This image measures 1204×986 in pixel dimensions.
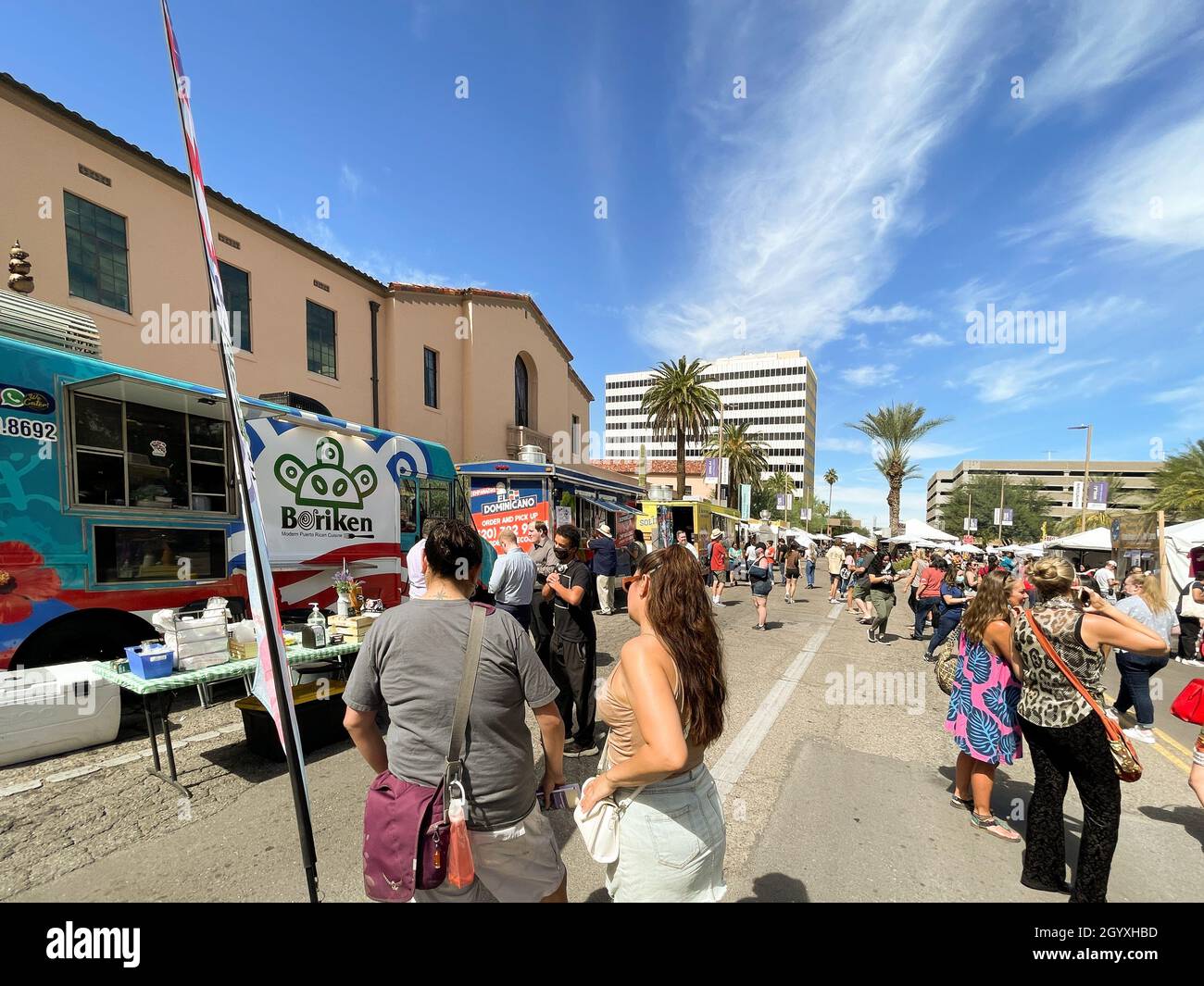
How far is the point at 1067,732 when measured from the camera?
288cm

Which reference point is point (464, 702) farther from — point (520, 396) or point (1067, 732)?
point (520, 396)

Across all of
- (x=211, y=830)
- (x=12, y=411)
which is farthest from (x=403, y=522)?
(x=211, y=830)

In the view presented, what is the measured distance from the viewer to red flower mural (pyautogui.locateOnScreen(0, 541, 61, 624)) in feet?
15.0

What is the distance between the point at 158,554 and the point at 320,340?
11220 millimetres

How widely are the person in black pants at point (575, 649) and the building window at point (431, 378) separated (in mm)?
15516

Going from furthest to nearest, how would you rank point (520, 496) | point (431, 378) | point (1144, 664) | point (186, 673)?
point (431, 378) < point (520, 496) < point (1144, 664) < point (186, 673)

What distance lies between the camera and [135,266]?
1052 cm

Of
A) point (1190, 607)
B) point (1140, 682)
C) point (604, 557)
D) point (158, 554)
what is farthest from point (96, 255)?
point (1190, 607)

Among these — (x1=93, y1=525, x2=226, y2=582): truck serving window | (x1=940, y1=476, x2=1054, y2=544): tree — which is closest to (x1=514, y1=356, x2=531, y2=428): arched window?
(x1=93, y1=525, x2=226, y2=582): truck serving window

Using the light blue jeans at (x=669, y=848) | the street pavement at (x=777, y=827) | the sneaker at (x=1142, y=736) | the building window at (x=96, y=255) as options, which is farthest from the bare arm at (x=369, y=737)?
the building window at (x=96, y=255)

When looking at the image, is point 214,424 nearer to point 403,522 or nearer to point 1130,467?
point 403,522

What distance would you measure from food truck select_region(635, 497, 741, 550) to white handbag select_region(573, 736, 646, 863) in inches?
577

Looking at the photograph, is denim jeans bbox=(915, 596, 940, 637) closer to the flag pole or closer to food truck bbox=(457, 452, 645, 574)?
food truck bbox=(457, 452, 645, 574)

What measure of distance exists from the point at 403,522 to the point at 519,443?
13.4m
